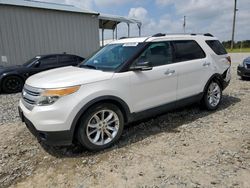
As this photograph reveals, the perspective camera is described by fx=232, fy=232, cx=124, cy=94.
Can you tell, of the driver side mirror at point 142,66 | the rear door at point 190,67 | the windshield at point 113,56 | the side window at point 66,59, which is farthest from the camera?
the side window at point 66,59

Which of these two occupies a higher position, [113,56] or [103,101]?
[113,56]

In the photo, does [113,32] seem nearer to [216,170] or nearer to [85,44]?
[85,44]

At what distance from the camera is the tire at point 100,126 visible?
3.36 meters

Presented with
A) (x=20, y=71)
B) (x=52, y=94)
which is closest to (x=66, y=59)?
(x=20, y=71)

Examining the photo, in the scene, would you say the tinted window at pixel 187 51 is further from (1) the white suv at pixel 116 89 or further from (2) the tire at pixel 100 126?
(2) the tire at pixel 100 126

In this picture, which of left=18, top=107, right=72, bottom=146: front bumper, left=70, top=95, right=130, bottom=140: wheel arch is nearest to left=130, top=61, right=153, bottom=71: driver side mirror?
left=70, top=95, right=130, bottom=140: wheel arch

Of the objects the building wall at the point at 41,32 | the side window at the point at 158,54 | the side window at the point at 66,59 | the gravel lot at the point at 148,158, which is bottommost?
the gravel lot at the point at 148,158

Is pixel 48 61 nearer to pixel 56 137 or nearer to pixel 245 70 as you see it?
pixel 56 137

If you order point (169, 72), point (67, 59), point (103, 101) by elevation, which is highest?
point (67, 59)

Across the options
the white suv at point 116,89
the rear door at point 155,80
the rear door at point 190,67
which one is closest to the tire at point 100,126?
the white suv at point 116,89

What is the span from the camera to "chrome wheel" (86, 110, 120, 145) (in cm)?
350

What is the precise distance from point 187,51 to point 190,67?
1.18ft

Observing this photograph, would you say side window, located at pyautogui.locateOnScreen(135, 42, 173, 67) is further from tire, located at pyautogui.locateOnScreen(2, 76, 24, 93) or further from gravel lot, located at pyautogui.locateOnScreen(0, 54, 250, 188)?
tire, located at pyautogui.locateOnScreen(2, 76, 24, 93)

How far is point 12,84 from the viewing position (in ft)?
28.0
